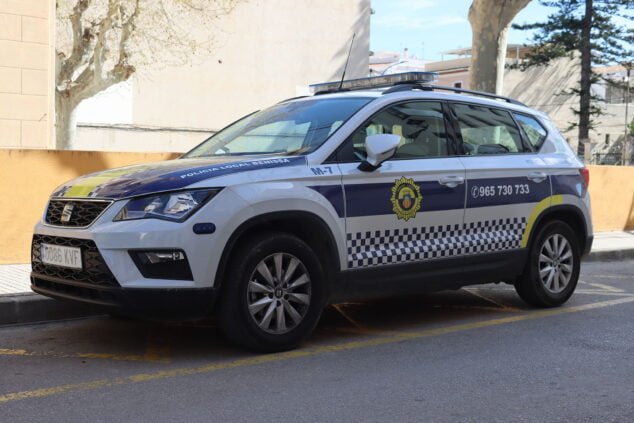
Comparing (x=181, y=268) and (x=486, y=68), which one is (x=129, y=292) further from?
→ (x=486, y=68)

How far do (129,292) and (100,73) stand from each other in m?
18.1

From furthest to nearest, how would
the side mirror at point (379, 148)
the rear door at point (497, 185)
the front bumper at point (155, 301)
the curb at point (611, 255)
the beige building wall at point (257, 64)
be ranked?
the beige building wall at point (257, 64) → the curb at point (611, 255) → the rear door at point (497, 185) → the side mirror at point (379, 148) → the front bumper at point (155, 301)

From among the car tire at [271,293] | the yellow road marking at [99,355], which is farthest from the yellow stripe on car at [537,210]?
the yellow road marking at [99,355]

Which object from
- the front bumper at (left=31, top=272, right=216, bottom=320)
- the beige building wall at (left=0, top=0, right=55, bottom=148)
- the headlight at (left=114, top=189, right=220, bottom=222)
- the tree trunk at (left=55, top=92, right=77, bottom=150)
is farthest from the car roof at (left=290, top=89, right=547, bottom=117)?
the tree trunk at (left=55, top=92, right=77, bottom=150)

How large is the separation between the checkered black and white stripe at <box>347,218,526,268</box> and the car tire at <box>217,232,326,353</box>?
1.29 feet

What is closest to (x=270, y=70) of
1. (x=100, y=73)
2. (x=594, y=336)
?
(x=100, y=73)

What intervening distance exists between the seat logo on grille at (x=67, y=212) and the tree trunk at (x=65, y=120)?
58.1 ft

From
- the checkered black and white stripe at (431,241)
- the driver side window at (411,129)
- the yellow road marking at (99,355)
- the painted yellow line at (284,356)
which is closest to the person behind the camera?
the painted yellow line at (284,356)

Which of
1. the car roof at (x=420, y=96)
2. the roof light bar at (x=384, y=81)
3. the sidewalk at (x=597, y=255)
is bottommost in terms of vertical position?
the sidewalk at (x=597, y=255)

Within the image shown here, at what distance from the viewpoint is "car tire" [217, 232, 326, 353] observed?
5.04 metres

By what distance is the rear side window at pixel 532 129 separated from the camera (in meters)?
7.10

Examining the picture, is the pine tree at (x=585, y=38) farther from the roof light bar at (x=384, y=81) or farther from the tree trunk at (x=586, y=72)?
the roof light bar at (x=384, y=81)

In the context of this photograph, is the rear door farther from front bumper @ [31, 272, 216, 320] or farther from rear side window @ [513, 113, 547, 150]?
front bumper @ [31, 272, 216, 320]

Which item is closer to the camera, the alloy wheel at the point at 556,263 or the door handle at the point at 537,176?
the door handle at the point at 537,176
